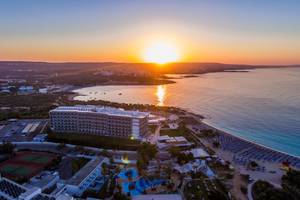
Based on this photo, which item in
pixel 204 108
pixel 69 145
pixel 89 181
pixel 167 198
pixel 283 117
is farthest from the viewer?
pixel 204 108

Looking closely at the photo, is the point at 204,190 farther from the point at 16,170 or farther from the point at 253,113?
the point at 253,113

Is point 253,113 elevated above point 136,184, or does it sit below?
above

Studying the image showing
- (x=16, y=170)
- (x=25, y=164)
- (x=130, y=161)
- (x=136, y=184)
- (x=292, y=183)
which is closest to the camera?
(x=136, y=184)

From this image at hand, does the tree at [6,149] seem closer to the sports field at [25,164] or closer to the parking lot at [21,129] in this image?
the sports field at [25,164]

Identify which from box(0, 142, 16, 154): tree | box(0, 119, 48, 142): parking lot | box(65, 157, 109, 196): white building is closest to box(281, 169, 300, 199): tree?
box(65, 157, 109, 196): white building

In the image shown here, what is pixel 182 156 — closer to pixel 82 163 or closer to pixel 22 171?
pixel 82 163

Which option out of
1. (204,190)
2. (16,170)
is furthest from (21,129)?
(204,190)

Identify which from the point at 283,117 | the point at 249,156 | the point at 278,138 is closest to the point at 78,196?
the point at 249,156
